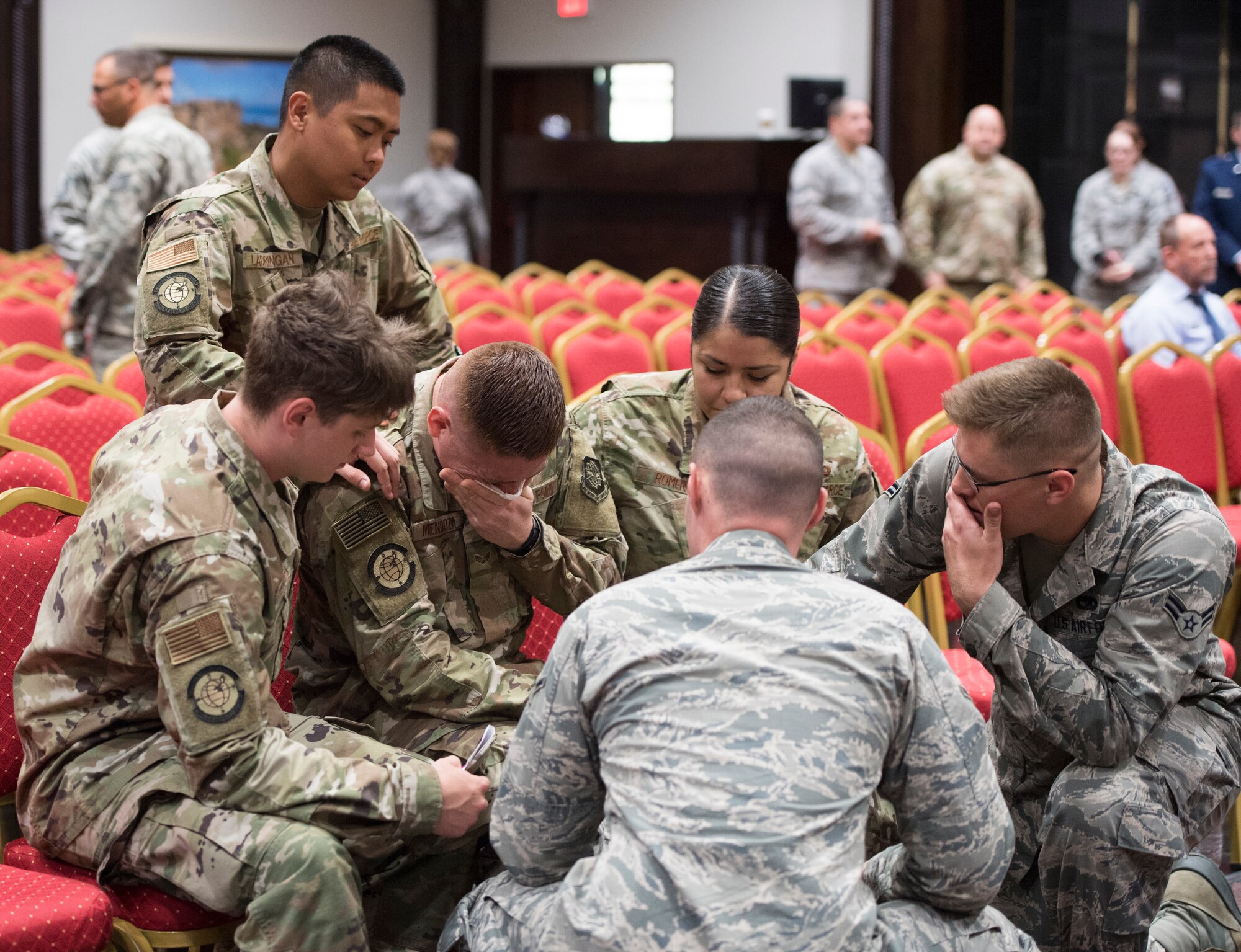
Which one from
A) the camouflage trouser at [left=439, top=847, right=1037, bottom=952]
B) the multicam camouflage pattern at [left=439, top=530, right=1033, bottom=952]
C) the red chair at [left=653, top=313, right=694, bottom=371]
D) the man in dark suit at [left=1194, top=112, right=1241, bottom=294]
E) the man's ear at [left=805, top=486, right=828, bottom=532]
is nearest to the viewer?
the multicam camouflage pattern at [left=439, top=530, right=1033, bottom=952]

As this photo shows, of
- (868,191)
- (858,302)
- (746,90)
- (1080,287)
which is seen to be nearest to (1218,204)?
(1080,287)

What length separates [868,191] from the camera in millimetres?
7895

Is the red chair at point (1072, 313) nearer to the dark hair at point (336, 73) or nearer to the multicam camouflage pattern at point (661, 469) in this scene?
the multicam camouflage pattern at point (661, 469)

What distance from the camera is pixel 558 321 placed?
17.9 ft

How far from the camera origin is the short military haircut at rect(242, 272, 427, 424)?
5.76ft

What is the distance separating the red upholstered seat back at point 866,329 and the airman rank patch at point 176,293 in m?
3.37

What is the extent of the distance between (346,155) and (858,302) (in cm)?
373

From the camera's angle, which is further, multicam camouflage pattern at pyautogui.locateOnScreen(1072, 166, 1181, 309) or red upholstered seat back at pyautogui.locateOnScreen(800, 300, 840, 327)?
multicam camouflage pattern at pyautogui.locateOnScreen(1072, 166, 1181, 309)

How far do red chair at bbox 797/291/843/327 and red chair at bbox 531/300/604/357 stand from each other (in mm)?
878

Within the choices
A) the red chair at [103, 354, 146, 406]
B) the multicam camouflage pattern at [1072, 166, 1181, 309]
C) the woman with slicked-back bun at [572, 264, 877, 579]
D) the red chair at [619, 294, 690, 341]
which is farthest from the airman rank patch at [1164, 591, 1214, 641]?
the multicam camouflage pattern at [1072, 166, 1181, 309]

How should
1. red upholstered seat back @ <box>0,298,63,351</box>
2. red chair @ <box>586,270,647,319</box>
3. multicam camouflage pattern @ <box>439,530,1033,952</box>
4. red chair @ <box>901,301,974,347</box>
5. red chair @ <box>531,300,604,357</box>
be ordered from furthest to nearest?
1. red chair @ <box>586,270,647,319</box>
2. red chair @ <box>901,301,974,347</box>
3. red upholstered seat back @ <box>0,298,63,351</box>
4. red chair @ <box>531,300,604,357</box>
5. multicam camouflage pattern @ <box>439,530,1033,952</box>

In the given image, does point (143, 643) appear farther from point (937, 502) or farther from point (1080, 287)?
point (1080, 287)

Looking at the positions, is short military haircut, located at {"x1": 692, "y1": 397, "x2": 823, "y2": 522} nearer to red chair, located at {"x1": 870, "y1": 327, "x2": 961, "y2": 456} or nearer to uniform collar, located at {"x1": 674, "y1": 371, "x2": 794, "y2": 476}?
uniform collar, located at {"x1": 674, "y1": 371, "x2": 794, "y2": 476}

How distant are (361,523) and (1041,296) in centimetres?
591
